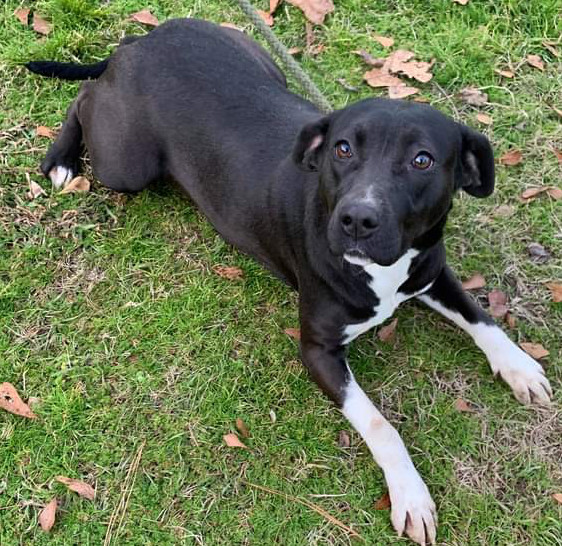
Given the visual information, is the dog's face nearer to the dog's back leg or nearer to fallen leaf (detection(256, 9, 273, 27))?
the dog's back leg

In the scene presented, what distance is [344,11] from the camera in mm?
5434

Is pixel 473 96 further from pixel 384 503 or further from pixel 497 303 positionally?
pixel 384 503

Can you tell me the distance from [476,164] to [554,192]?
1519mm

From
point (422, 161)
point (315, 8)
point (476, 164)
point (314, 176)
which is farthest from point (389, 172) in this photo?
point (315, 8)

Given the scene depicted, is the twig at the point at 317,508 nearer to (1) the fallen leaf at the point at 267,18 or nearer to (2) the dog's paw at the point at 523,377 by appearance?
(2) the dog's paw at the point at 523,377

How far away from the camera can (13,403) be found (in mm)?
3955

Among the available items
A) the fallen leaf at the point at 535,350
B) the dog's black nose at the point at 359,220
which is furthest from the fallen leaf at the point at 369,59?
the dog's black nose at the point at 359,220

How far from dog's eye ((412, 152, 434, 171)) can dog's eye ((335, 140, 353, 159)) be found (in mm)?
257

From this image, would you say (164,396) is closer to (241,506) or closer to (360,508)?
(241,506)

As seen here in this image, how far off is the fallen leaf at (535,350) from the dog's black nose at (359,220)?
4.93 feet

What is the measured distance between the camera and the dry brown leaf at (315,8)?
5379 millimetres

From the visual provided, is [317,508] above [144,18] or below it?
below

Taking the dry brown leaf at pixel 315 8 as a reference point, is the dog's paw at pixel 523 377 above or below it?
below

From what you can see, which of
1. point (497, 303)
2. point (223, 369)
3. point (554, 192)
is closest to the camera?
point (223, 369)
